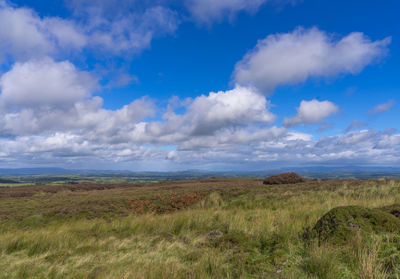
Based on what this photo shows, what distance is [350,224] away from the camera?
566cm

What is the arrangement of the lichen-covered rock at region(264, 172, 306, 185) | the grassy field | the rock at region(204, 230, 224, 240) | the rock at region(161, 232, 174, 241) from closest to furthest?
the grassy field
the rock at region(204, 230, 224, 240)
the rock at region(161, 232, 174, 241)
the lichen-covered rock at region(264, 172, 306, 185)

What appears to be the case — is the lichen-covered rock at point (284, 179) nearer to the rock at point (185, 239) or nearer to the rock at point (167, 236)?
the rock at point (167, 236)

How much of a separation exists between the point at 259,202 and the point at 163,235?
838 cm

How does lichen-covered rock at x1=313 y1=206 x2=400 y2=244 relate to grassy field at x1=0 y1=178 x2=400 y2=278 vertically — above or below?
above

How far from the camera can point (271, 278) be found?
3842 mm

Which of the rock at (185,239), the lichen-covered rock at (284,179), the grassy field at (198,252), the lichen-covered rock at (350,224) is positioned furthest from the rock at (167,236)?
the lichen-covered rock at (284,179)

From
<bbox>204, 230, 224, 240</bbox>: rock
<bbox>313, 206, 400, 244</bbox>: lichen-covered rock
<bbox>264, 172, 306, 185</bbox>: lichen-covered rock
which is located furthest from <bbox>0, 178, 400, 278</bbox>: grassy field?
<bbox>264, 172, 306, 185</bbox>: lichen-covered rock

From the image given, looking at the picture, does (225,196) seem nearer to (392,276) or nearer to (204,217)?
(204,217)

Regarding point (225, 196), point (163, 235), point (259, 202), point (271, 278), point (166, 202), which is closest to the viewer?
point (271, 278)

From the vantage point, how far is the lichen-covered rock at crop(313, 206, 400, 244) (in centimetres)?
541

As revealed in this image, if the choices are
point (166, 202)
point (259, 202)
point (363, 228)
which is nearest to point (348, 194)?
point (259, 202)

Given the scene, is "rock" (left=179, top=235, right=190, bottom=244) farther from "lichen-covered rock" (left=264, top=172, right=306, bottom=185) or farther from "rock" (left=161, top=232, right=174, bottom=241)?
"lichen-covered rock" (left=264, top=172, right=306, bottom=185)

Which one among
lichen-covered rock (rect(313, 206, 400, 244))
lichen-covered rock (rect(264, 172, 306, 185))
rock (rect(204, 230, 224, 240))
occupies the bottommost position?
lichen-covered rock (rect(264, 172, 306, 185))

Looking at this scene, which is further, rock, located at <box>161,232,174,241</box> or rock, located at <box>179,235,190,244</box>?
rock, located at <box>161,232,174,241</box>
